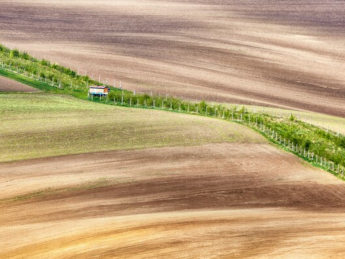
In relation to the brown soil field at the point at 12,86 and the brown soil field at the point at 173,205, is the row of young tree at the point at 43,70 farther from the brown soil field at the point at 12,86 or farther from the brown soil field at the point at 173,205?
the brown soil field at the point at 173,205

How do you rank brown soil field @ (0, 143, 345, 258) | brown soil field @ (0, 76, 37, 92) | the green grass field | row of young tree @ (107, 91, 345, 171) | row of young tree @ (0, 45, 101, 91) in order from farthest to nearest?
row of young tree @ (0, 45, 101, 91) → brown soil field @ (0, 76, 37, 92) → row of young tree @ (107, 91, 345, 171) → the green grass field → brown soil field @ (0, 143, 345, 258)

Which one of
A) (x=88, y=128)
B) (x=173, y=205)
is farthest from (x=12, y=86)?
(x=173, y=205)

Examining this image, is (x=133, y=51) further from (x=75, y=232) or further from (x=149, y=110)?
(x=75, y=232)

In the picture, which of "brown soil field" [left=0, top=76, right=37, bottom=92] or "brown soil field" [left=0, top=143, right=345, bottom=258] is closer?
"brown soil field" [left=0, top=143, right=345, bottom=258]

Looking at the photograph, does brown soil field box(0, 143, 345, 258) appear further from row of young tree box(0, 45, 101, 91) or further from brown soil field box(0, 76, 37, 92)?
row of young tree box(0, 45, 101, 91)

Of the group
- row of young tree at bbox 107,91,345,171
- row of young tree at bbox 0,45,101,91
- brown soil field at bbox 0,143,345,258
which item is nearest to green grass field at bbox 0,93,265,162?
brown soil field at bbox 0,143,345,258

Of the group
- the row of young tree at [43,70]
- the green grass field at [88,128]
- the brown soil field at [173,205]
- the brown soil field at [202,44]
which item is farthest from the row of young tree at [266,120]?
the brown soil field at [202,44]
